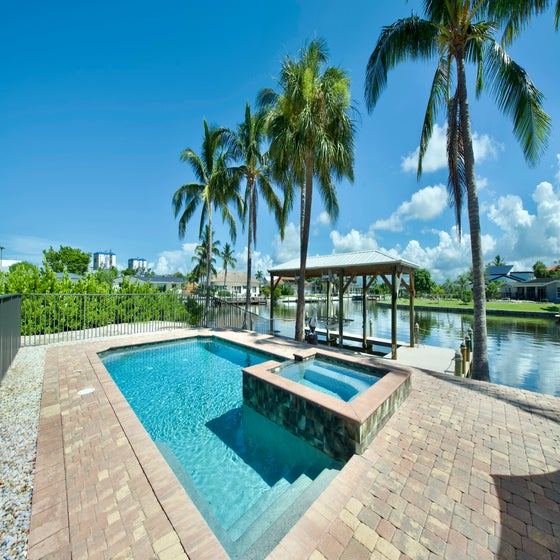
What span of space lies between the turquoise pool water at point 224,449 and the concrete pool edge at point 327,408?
8.1 inches

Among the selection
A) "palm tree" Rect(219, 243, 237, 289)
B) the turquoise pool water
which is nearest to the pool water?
the turquoise pool water

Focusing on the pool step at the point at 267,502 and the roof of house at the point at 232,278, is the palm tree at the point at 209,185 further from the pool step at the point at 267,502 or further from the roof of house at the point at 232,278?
the roof of house at the point at 232,278

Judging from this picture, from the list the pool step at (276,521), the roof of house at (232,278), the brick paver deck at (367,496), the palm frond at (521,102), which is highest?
the palm frond at (521,102)

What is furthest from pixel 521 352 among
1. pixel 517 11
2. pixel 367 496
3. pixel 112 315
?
pixel 112 315

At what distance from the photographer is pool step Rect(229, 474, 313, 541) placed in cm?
248

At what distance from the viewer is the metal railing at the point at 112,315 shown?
30.5ft

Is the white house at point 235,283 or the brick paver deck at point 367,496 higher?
the white house at point 235,283

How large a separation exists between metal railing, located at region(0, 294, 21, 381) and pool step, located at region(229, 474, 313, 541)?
589 centimetres

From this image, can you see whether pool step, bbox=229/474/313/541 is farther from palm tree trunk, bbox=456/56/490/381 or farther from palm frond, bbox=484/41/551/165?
palm frond, bbox=484/41/551/165

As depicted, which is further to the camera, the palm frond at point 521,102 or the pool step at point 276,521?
the palm frond at point 521,102

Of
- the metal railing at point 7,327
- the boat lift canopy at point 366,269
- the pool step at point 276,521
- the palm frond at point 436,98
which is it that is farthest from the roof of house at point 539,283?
the metal railing at point 7,327

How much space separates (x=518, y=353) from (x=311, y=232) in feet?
38.9

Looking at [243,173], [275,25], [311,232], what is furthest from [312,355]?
[275,25]

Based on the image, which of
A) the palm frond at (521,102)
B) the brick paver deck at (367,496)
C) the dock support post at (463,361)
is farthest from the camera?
the dock support post at (463,361)
